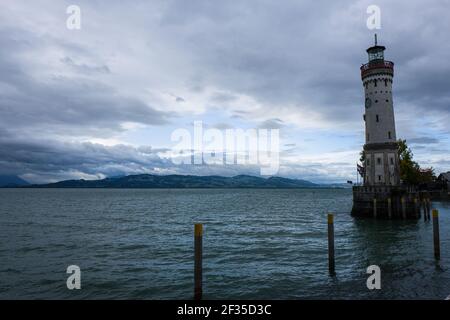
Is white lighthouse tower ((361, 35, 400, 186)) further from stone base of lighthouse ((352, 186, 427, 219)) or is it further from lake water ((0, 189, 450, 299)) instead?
lake water ((0, 189, 450, 299))

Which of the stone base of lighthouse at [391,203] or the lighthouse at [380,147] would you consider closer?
the stone base of lighthouse at [391,203]

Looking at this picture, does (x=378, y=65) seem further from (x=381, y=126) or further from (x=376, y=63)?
(x=381, y=126)

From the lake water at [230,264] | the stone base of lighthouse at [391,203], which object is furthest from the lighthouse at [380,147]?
the lake water at [230,264]

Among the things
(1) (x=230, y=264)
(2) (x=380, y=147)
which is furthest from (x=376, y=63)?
(1) (x=230, y=264)

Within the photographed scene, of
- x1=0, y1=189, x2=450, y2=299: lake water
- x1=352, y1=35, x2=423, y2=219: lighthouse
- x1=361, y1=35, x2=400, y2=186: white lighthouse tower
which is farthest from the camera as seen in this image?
x1=361, y1=35, x2=400, y2=186: white lighthouse tower

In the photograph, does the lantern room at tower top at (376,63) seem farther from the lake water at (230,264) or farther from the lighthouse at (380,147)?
the lake water at (230,264)

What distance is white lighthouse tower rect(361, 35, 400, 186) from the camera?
153 ft

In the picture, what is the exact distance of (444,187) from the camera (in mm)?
91125

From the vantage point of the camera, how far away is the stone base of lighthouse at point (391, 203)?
44.2 m

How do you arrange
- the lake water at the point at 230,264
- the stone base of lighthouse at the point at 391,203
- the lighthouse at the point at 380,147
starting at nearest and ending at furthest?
the lake water at the point at 230,264 < the stone base of lighthouse at the point at 391,203 < the lighthouse at the point at 380,147

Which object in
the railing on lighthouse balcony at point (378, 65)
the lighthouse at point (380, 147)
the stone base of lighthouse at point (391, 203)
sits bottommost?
the stone base of lighthouse at point (391, 203)

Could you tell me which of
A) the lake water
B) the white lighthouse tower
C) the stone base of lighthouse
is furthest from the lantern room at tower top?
the lake water

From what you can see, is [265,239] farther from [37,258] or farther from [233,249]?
[37,258]
